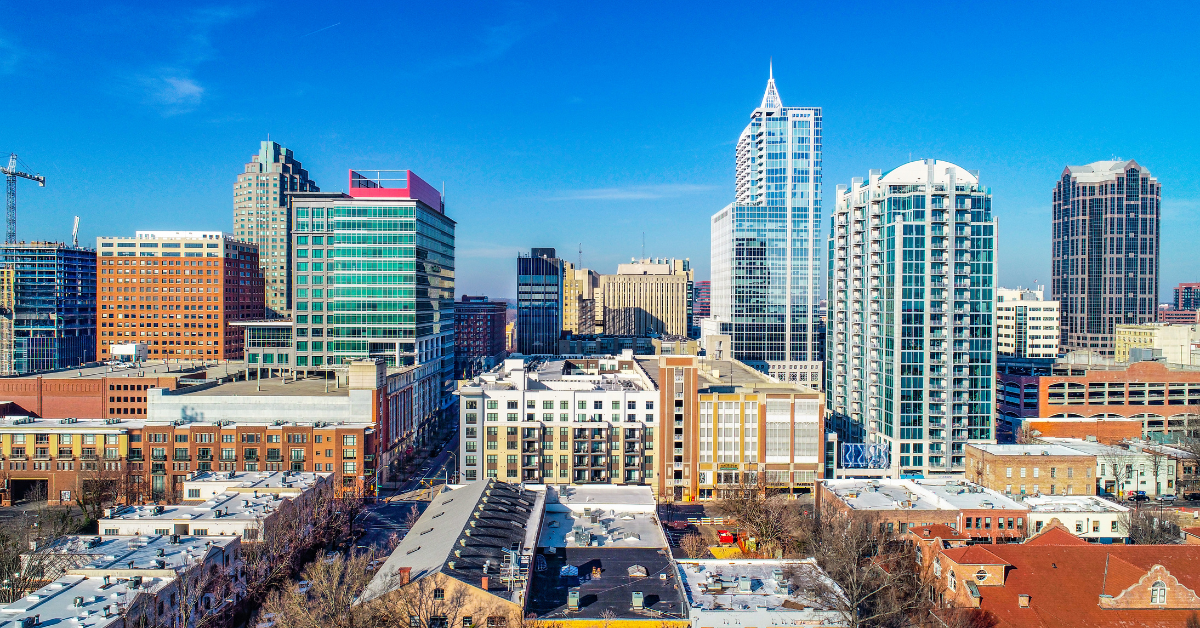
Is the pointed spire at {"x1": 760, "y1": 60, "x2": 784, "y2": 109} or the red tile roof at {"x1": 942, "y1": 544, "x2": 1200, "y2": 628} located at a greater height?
the pointed spire at {"x1": 760, "y1": 60, "x2": 784, "y2": 109}

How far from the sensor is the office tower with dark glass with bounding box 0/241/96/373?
165 m

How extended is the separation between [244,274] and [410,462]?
3248 inches

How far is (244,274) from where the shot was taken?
16500 cm

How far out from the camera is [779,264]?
161 m

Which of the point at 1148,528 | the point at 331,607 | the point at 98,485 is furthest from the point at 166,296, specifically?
the point at 1148,528

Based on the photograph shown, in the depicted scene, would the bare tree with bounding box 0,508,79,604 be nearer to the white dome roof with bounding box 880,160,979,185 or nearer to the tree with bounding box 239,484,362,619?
the tree with bounding box 239,484,362,619

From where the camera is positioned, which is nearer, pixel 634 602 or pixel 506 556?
pixel 634 602

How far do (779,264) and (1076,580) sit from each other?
4656 inches

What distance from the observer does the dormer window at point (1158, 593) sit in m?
44.8

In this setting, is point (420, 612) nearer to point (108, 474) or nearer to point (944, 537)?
point (944, 537)

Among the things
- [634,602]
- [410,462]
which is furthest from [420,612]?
[410,462]

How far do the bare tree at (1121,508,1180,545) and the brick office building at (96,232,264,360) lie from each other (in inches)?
5949

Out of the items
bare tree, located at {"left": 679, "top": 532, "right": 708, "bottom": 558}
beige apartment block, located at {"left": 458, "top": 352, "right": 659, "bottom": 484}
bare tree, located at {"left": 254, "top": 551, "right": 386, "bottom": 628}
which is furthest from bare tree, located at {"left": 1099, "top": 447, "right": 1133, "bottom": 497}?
bare tree, located at {"left": 254, "top": 551, "right": 386, "bottom": 628}

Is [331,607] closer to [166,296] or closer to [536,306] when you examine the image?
[166,296]
